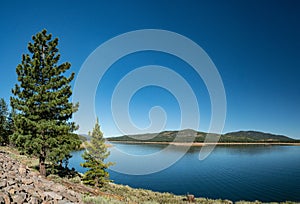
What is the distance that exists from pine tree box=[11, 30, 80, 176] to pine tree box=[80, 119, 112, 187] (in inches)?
212

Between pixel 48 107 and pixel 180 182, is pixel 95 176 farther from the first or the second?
pixel 180 182

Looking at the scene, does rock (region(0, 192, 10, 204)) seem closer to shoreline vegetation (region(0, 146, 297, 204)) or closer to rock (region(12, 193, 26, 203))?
rock (region(12, 193, 26, 203))

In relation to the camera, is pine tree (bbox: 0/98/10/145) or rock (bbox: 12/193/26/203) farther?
pine tree (bbox: 0/98/10/145)

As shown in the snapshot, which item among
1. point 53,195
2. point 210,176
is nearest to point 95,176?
point 53,195

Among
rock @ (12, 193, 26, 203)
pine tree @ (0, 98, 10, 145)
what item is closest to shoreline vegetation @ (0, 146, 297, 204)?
rock @ (12, 193, 26, 203)

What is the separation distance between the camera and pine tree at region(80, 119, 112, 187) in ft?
64.8

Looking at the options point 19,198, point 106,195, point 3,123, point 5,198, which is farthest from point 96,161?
point 3,123

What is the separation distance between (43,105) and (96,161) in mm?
8980

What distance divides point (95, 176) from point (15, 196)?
15129 millimetres

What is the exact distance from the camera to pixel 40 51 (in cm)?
1588

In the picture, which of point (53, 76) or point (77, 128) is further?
point (77, 128)

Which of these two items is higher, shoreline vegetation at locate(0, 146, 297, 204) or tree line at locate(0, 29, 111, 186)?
tree line at locate(0, 29, 111, 186)

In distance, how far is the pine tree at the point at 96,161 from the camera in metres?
19.8

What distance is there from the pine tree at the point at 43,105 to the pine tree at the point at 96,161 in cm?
539
